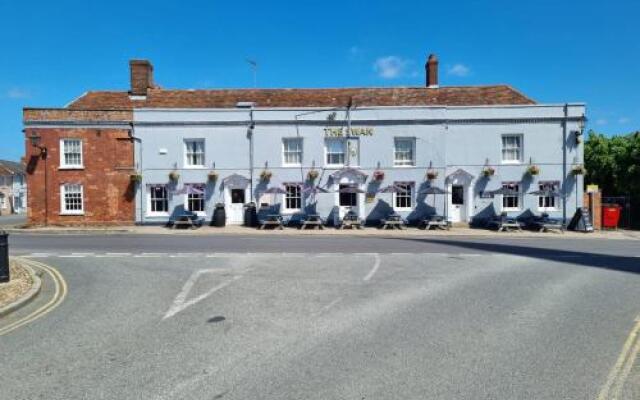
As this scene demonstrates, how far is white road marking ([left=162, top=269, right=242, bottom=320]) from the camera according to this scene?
6.59m

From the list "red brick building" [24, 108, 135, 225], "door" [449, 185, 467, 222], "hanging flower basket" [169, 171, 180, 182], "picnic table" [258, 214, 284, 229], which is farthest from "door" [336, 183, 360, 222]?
"red brick building" [24, 108, 135, 225]

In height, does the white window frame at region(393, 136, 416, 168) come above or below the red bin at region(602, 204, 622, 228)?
above

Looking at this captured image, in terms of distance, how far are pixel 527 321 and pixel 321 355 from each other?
3.34 metres

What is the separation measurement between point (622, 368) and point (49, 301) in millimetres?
8644

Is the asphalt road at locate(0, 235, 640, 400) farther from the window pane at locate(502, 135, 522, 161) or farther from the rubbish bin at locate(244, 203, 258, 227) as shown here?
the window pane at locate(502, 135, 522, 161)

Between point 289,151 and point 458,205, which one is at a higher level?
point 289,151

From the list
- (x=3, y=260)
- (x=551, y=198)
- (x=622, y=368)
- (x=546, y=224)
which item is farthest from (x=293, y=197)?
(x=622, y=368)

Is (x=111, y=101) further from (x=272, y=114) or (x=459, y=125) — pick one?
(x=459, y=125)

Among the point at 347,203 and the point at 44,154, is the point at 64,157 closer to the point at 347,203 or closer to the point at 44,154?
the point at 44,154

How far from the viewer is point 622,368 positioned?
4.36 meters

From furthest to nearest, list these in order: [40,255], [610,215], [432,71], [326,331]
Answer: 1. [432,71]
2. [610,215]
3. [40,255]
4. [326,331]

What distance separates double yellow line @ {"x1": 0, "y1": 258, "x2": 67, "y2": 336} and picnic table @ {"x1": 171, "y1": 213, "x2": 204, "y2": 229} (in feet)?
35.2

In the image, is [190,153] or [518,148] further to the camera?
[190,153]

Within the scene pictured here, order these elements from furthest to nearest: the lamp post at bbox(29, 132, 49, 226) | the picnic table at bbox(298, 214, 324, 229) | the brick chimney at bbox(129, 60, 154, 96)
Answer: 1. the brick chimney at bbox(129, 60, 154, 96)
2. the lamp post at bbox(29, 132, 49, 226)
3. the picnic table at bbox(298, 214, 324, 229)
